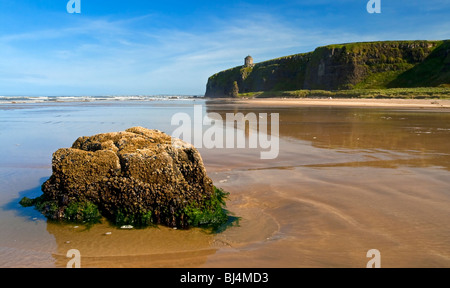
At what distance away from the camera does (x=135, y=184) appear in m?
4.22

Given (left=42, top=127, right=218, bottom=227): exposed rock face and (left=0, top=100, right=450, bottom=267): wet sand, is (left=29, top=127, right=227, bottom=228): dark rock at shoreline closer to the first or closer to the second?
(left=42, top=127, right=218, bottom=227): exposed rock face

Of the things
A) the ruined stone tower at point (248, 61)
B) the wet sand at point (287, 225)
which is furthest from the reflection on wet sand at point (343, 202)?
the ruined stone tower at point (248, 61)

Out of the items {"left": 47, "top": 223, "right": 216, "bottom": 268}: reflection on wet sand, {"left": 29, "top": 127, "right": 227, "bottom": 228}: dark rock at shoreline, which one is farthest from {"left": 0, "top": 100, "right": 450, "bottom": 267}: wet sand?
{"left": 29, "top": 127, "right": 227, "bottom": 228}: dark rock at shoreline

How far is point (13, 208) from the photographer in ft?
15.5

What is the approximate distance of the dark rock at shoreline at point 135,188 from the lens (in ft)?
13.9

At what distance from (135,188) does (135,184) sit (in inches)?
2.3

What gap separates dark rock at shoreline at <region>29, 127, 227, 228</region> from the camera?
4.23 meters

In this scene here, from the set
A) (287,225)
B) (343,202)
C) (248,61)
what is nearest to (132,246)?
(287,225)

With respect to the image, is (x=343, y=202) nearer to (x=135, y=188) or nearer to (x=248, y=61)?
(x=135, y=188)

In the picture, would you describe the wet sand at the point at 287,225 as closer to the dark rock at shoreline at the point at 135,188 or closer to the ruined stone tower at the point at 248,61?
the dark rock at shoreline at the point at 135,188

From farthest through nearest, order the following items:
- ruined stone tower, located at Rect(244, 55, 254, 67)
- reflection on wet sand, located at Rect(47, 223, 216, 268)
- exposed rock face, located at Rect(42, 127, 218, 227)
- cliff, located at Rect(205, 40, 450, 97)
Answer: ruined stone tower, located at Rect(244, 55, 254, 67)
cliff, located at Rect(205, 40, 450, 97)
exposed rock face, located at Rect(42, 127, 218, 227)
reflection on wet sand, located at Rect(47, 223, 216, 268)

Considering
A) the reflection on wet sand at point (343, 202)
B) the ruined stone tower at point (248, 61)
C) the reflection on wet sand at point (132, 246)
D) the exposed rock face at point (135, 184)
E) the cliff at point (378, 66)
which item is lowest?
the reflection on wet sand at point (132, 246)

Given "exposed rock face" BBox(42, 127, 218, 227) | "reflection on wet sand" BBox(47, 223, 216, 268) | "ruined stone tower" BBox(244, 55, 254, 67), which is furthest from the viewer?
"ruined stone tower" BBox(244, 55, 254, 67)

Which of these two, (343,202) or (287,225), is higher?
(343,202)
